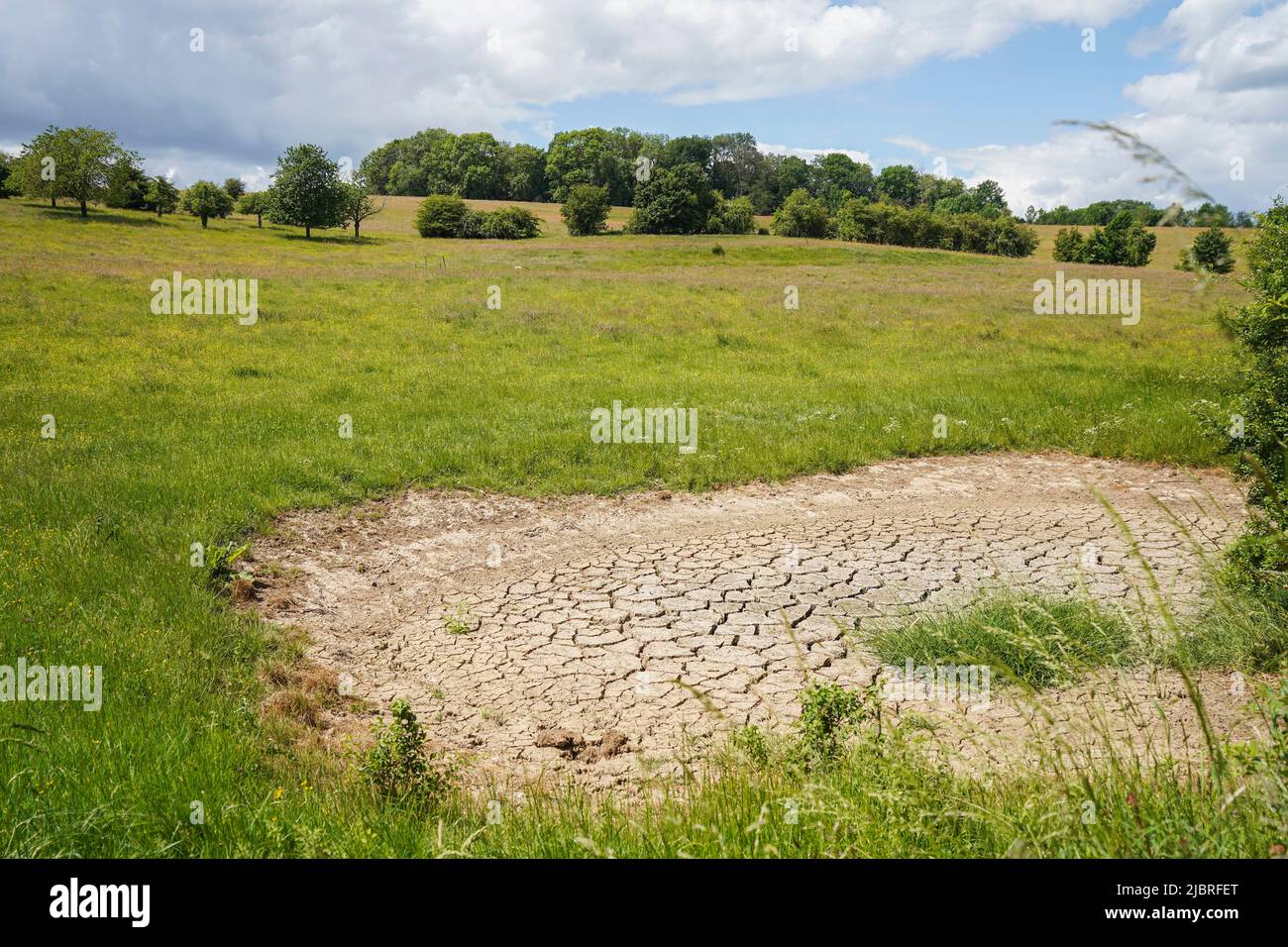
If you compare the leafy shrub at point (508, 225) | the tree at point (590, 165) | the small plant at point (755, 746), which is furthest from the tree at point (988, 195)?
the small plant at point (755, 746)

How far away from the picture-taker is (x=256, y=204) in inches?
3083

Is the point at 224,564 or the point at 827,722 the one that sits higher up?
the point at 224,564

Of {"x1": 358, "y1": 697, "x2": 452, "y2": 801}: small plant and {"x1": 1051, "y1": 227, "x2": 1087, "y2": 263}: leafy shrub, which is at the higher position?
{"x1": 1051, "y1": 227, "x2": 1087, "y2": 263}: leafy shrub

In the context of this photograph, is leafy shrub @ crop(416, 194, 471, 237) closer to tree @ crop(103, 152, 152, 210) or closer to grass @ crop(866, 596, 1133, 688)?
tree @ crop(103, 152, 152, 210)

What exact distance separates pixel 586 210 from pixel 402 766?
80925mm

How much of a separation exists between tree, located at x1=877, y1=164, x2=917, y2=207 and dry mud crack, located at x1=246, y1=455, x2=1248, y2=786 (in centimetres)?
15592

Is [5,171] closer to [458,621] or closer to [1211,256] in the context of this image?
[458,621]

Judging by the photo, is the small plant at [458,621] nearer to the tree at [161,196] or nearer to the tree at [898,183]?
the tree at [161,196]

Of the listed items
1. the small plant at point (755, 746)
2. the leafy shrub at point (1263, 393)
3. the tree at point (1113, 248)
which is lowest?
the small plant at point (755, 746)

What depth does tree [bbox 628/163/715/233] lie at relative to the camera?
83312 millimetres

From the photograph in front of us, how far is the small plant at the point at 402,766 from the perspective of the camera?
16.1ft

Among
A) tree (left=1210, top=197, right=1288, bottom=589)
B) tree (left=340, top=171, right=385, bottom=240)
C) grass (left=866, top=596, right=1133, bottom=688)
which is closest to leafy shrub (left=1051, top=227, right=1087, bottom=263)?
tree (left=340, top=171, right=385, bottom=240)

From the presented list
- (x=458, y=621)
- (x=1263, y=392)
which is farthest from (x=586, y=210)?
(x=1263, y=392)

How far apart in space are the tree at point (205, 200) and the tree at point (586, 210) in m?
32.2
